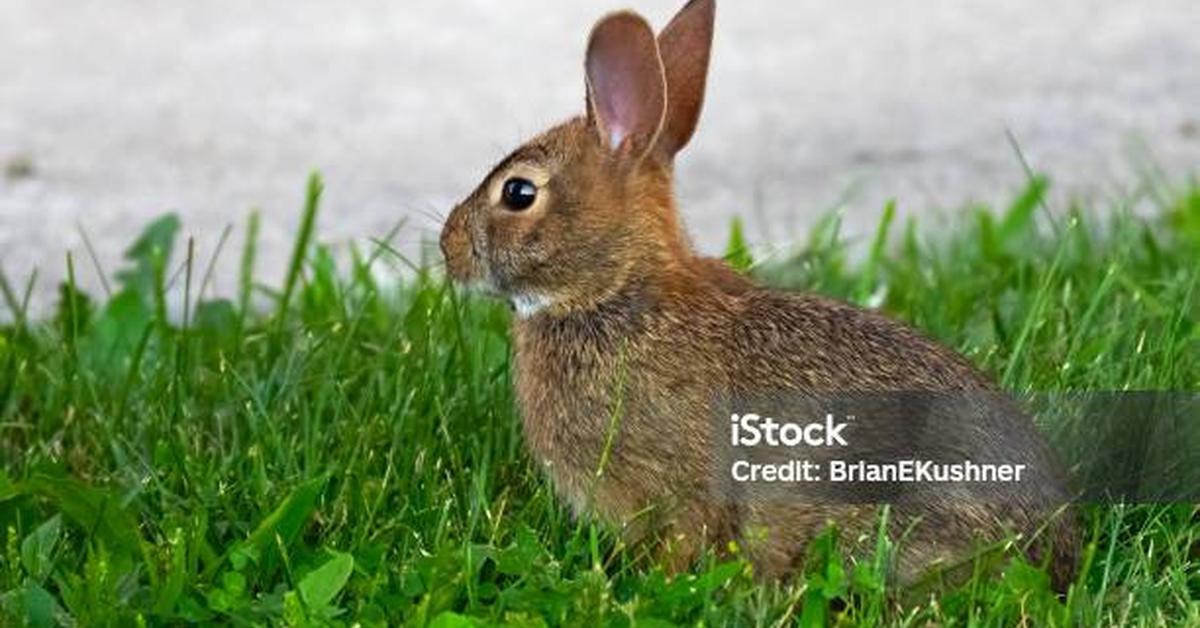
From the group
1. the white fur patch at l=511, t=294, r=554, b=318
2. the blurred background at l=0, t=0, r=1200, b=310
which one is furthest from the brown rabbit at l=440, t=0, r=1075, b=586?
the blurred background at l=0, t=0, r=1200, b=310

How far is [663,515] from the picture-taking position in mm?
4059

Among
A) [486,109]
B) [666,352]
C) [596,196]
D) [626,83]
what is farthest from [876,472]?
[486,109]

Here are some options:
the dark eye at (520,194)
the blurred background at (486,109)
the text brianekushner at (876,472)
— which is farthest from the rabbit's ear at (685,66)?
the blurred background at (486,109)

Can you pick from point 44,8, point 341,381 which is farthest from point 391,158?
point 341,381

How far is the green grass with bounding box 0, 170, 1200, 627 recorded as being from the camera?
3830mm

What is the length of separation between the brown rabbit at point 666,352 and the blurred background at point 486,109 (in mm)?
2126

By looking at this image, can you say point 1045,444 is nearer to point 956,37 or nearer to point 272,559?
point 272,559

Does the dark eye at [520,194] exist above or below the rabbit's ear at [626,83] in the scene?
below

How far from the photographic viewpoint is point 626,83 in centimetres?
424

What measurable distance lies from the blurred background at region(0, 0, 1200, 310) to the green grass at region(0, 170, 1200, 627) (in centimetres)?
116

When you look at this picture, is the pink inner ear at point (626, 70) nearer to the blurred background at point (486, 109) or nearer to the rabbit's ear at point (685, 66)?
the rabbit's ear at point (685, 66)

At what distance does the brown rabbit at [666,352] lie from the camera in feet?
13.1

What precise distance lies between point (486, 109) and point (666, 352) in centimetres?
326

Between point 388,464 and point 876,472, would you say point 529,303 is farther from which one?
point 876,472
